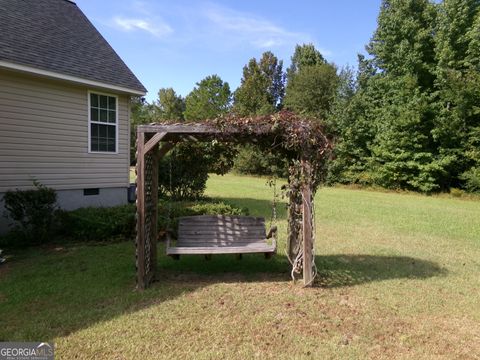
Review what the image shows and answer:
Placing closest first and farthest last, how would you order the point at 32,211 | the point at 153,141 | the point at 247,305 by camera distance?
the point at 247,305, the point at 153,141, the point at 32,211

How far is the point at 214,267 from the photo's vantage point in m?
6.48

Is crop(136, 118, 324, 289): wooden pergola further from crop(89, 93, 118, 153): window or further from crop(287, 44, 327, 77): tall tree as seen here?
crop(287, 44, 327, 77): tall tree

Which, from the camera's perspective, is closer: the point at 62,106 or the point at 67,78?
the point at 67,78

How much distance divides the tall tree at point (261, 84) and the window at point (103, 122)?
34.8 metres

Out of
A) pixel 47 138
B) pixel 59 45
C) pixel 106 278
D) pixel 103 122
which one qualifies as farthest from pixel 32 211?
pixel 59 45

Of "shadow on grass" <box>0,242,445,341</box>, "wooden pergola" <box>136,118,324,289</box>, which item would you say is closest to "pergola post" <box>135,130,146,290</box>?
"wooden pergola" <box>136,118,324,289</box>

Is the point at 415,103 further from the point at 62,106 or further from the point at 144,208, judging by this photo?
the point at 144,208

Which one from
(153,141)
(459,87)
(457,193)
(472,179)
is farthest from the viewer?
(457,193)

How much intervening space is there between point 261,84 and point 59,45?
123 ft

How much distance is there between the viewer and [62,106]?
31.0ft

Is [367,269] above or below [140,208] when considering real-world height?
below

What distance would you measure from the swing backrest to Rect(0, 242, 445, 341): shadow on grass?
1.64 ft

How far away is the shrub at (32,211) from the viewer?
7.54m

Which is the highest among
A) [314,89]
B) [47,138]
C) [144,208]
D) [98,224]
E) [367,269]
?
[314,89]
